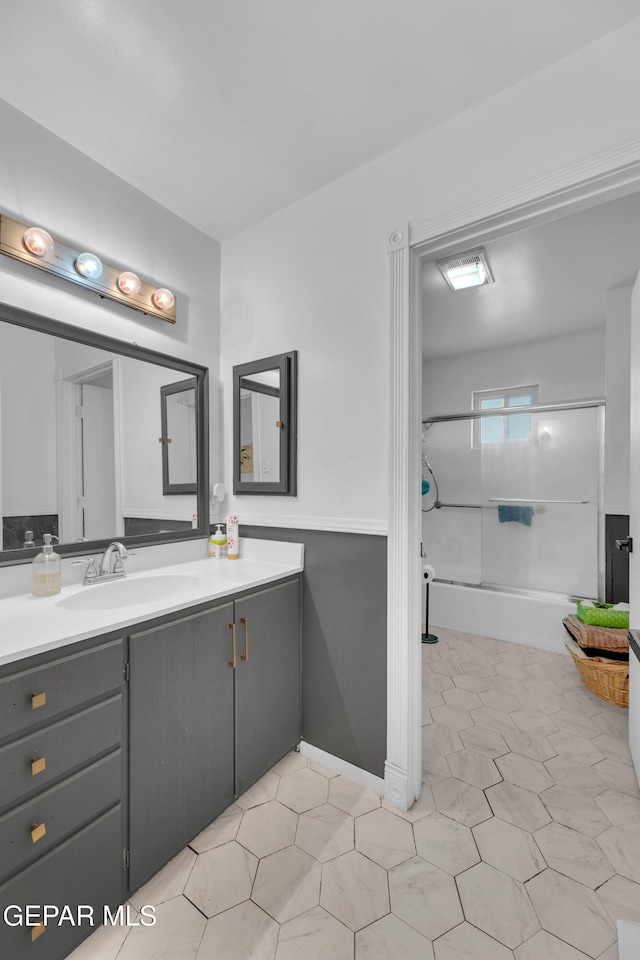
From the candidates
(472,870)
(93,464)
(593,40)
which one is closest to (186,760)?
(472,870)

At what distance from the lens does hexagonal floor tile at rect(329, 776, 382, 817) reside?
62.2 inches

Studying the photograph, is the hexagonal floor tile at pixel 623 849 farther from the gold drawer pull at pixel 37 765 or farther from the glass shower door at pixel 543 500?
the glass shower door at pixel 543 500

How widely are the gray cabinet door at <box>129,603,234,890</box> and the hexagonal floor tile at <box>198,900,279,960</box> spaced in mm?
261

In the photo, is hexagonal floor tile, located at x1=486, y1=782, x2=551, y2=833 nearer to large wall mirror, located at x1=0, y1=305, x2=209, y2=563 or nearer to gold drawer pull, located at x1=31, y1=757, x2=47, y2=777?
gold drawer pull, located at x1=31, y1=757, x2=47, y2=777

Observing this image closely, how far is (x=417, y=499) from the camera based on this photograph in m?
1.66

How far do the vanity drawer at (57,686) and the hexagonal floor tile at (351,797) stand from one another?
102 cm

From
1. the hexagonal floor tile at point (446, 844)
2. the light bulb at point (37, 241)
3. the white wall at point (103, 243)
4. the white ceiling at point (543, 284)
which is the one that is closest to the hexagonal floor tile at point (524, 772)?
the hexagonal floor tile at point (446, 844)

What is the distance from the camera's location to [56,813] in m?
1.02

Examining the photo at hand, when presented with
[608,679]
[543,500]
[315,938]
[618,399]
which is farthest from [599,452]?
[315,938]

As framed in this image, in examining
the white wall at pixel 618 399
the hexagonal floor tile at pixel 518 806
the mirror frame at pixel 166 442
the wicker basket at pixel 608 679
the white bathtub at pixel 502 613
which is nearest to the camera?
the hexagonal floor tile at pixel 518 806

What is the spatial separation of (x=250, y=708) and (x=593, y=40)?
8.03 feet

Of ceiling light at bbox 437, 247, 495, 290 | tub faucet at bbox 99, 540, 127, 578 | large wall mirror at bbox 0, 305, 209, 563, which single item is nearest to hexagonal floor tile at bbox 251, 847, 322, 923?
tub faucet at bbox 99, 540, 127, 578

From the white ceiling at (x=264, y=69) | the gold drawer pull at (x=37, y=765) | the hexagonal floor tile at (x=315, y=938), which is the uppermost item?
the white ceiling at (x=264, y=69)

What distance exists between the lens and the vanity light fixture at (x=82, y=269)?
55.1 inches
